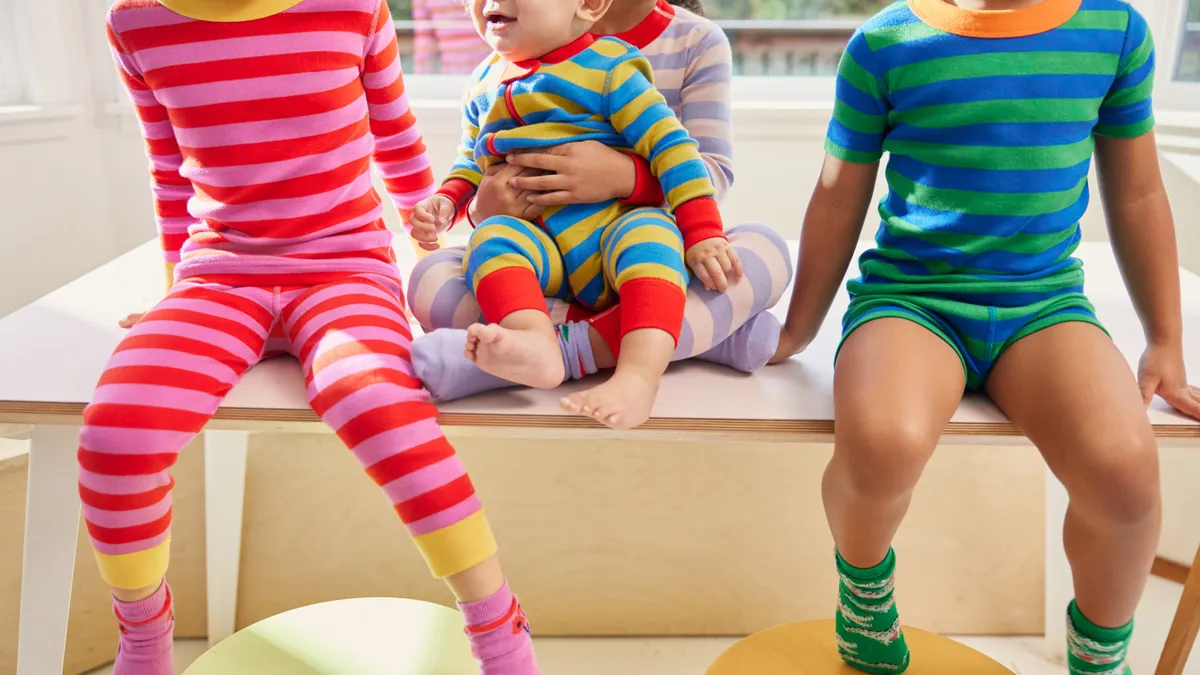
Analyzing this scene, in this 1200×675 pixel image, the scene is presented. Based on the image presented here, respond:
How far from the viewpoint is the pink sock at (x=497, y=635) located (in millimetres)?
806

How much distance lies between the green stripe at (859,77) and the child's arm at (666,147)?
0.15m

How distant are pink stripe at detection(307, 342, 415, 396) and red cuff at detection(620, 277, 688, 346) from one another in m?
0.19

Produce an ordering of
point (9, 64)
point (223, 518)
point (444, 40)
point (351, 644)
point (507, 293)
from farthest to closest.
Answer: point (444, 40), point (9, 64), point (223, 518), point (351, 644), point (507, 293)

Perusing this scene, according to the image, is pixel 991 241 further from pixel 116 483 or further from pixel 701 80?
pixel 116 483

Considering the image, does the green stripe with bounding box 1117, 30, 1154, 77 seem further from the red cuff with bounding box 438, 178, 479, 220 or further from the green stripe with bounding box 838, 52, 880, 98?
the red cuff with bounding box 438, 178, 479, 220

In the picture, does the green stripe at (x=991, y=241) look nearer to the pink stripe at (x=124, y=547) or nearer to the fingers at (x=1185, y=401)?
the fingers at (x=1185, y=401)

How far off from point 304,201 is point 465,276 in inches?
6.5

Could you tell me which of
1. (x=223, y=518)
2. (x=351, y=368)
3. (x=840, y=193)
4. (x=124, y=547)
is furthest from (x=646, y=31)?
(x=223, y=518)

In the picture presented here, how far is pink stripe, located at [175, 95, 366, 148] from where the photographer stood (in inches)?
35.5

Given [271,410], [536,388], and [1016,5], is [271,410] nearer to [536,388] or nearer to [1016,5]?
[536,388]

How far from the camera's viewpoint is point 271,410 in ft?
2.70

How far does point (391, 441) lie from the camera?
30.7 inches

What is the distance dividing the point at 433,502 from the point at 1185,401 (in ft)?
2.05

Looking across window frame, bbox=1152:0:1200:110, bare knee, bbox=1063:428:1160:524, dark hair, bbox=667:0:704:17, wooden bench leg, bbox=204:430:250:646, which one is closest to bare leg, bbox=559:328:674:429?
bare knee, bbox=1063:428:1160:524
